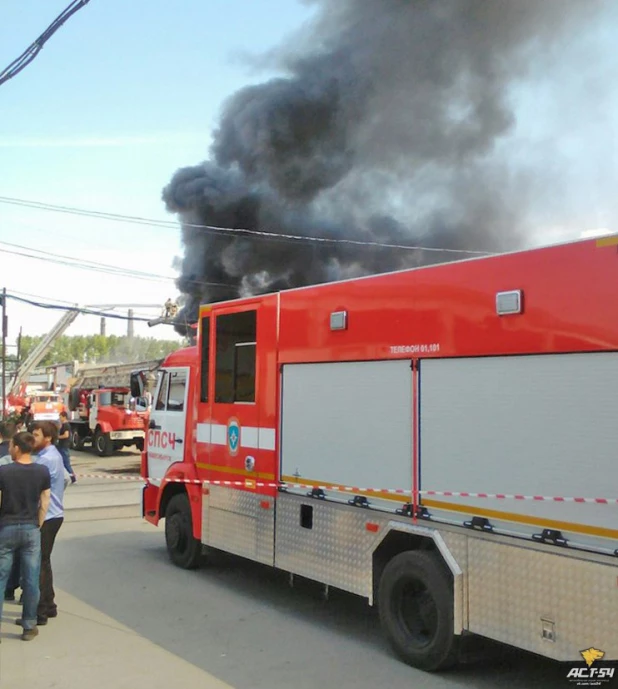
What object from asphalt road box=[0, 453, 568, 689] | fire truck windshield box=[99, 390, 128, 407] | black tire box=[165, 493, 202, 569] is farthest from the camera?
fire truck windshield box=[99, 390, 128, 407]

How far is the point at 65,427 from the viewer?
1152cm

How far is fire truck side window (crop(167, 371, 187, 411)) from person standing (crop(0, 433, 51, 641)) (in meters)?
2.62

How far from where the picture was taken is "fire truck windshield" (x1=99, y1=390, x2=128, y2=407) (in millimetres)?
22422

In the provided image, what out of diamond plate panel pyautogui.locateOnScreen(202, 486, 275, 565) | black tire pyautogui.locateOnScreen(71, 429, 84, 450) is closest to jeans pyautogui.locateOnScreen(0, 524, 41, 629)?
diamond plate panel pyautogui.locateOnScreen(202, 486, 275, 565)

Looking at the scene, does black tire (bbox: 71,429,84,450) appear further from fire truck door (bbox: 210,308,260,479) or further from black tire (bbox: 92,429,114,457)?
fire truck door (bbox: 210,308,260,479)

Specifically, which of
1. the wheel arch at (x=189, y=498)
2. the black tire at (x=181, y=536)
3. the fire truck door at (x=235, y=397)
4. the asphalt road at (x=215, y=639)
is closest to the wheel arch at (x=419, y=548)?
the asphalt road at (x=215, y=639)

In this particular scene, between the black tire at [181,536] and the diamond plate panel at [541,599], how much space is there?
3.80 meters

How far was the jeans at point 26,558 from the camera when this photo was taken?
5.32 m

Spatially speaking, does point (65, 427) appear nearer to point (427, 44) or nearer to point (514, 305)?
point (514, 305)

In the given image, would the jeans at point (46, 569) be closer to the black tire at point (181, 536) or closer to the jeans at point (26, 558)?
the jeans at point (26, 558)

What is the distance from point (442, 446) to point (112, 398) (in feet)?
62.9

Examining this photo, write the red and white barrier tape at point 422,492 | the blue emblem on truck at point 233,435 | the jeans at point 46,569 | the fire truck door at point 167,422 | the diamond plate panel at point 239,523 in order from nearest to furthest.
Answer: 1. the red and white barrier tape at point 422,492
2. the jeans at point 46,569
3. the diamond plate panel at point 239,523
4. the blue emblem on truck at point 233,435
5. the fire truck door at point 167,422

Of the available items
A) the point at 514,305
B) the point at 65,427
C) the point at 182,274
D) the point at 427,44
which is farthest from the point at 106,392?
the point at 427,44

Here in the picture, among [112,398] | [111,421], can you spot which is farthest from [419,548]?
[112,398]
